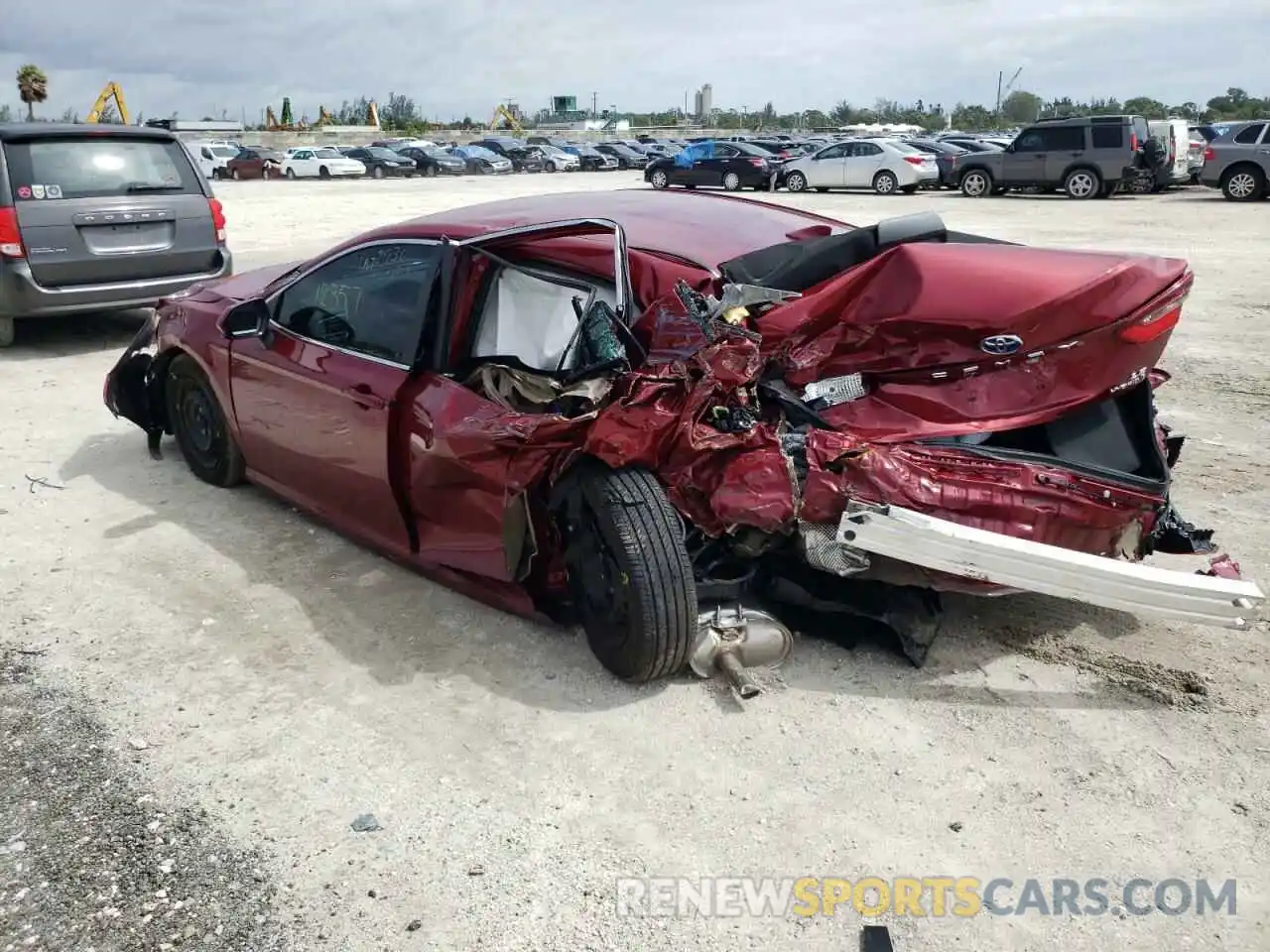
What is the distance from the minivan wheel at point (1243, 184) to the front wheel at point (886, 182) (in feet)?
25.3

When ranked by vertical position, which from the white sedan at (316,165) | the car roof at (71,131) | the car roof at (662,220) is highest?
the white sedan at (316,165)

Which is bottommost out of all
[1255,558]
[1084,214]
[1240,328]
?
[1255,558]

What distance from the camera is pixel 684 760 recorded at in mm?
3166

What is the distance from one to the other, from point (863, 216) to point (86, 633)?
58.9 feet

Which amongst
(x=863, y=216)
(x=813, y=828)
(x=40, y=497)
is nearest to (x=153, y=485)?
(x=40, y=497)

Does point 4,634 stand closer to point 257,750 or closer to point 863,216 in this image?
point 257,750

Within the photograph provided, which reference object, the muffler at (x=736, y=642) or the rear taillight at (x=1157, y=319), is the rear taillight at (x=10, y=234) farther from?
the rear taillight at (x=1157, y=319)

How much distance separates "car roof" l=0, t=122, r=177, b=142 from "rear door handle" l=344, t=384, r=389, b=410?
233 inches

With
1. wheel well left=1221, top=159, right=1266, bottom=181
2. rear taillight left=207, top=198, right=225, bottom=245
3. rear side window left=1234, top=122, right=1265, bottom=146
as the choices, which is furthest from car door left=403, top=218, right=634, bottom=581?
rear side window left=1234, top=122, right=1265, bottom=146

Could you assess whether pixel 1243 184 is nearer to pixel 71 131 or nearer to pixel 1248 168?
pixel 1248 168

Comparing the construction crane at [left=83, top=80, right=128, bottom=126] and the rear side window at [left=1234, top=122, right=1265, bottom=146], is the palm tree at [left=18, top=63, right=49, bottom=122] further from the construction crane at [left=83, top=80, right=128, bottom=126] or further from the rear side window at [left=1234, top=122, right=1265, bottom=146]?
the rear side window at [left=1234, top=122, right=1265, bottom=146]

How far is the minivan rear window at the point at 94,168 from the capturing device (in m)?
8.20

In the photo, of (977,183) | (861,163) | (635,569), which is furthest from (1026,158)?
(635,569)

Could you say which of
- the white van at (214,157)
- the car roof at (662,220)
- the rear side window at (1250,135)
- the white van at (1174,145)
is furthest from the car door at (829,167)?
the white van at (214,157)
